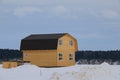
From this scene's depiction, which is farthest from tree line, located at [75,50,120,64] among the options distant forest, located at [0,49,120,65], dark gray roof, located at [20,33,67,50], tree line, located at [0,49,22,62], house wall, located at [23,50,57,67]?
house wall, located at [23,50,57,67]

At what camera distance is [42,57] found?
45688 millimetres

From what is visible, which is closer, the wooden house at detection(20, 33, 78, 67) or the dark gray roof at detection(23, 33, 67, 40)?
the wooden house at detection(20, 33, 78, 67)

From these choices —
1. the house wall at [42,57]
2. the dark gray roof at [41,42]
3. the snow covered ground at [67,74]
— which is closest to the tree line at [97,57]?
the dark gray roof at [41,42]

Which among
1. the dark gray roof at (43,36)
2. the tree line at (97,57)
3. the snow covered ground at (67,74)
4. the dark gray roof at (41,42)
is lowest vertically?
the snow covered ground at (67,74)

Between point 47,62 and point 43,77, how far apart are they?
1161 centimetres

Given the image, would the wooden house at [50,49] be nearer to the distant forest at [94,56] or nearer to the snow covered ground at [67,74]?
the snow covered ground at [67,74]

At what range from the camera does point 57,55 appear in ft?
148

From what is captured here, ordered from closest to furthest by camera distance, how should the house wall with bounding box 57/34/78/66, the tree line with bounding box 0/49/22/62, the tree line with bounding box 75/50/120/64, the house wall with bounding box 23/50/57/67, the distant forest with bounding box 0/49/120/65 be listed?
the house wall with bounding box 23/50/57/67
the house wall with bounding box 57/34/78/66
the distant forest with bounding box 0/49/120/65
the tree line with bounding box 75/50/120/64
the tree line with bounding box 0/49/22/62

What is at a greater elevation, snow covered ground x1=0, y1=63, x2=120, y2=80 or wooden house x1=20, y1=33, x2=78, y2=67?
wooden house x1=20, y1=33, x2=78, y2=67

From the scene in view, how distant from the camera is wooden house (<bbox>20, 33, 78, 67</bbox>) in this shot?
45.2 meters

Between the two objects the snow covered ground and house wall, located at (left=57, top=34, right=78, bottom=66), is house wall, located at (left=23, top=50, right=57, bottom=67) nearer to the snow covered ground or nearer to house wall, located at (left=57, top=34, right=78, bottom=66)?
house wall, located at (left=57, top=34, right=78, bottom=66)

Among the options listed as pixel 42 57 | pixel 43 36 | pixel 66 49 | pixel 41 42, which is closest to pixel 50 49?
pixel 42 57

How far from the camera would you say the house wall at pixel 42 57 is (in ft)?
→ 148

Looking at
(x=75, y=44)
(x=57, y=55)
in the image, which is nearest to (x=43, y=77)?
(x=57, y=55)
